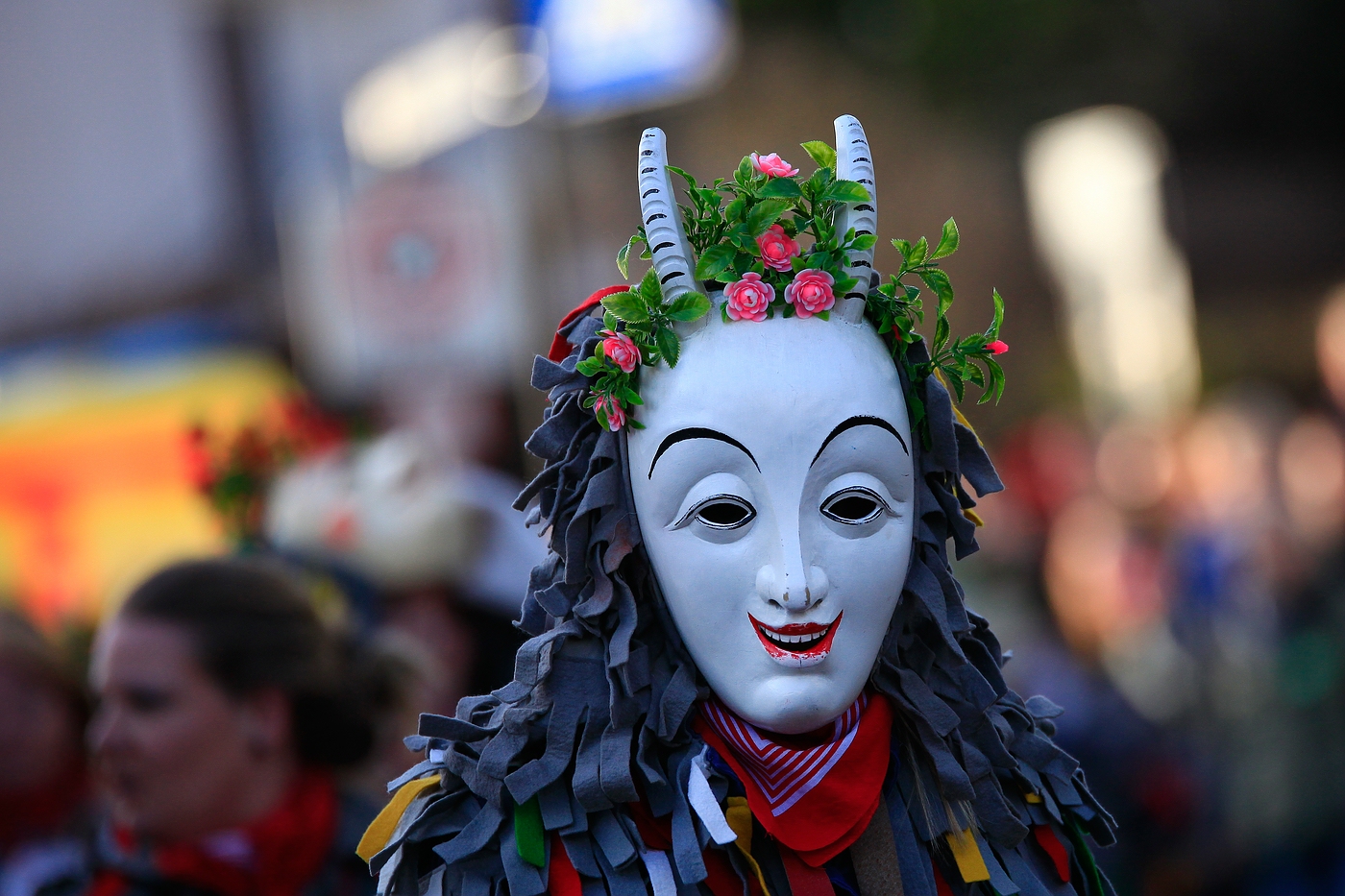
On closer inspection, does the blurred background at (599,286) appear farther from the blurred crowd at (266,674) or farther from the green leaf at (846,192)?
the green leaf at (846,192)

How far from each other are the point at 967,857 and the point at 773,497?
627mm

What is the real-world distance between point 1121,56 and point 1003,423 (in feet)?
11.8

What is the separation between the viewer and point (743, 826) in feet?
7.09

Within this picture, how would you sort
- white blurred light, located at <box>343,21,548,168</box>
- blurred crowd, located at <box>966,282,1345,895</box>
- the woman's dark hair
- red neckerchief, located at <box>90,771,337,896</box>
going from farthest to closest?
white blurred light, located at <box>343,21,548,168</box>, blurred crowd, located at <box>966,282,1345,895</box>, the woman's dark hair, red neckerchief, located at <box>90,771,337,896</box>

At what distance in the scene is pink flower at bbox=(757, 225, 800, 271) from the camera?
7.16 ft

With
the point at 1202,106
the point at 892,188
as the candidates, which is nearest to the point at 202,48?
the point at 892,188

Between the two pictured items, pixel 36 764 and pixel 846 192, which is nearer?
pixel 846 192

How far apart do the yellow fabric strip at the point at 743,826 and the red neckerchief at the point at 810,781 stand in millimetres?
18

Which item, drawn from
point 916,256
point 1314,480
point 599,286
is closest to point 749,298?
point 916,256

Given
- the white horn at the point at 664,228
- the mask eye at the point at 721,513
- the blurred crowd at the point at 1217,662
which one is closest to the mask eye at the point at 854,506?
the mask eye at the point at 721,513

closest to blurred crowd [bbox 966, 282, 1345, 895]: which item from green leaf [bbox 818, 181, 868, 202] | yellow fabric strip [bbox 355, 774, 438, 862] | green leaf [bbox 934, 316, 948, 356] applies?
green leaf [bbox 934, 316, 948, 356]

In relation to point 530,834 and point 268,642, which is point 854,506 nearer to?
point 530,834

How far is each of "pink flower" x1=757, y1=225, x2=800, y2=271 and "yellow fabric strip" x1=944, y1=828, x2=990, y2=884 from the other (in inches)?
35.5

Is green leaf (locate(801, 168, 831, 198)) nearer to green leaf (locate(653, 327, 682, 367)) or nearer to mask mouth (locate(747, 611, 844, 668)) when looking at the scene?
green leaf (locate(653, 327, 682, 367))
